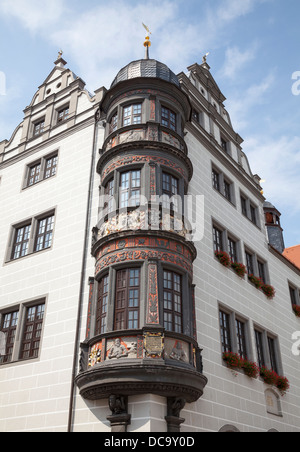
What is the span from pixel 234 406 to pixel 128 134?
10381 millimetres

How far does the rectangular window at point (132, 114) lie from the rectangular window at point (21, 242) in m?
6.14

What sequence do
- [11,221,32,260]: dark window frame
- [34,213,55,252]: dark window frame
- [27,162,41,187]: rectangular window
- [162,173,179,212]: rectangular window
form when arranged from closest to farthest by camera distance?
[162,173,179,212]: rectangular window → [34,213,55,252]: dark window frame → [11,221,32,260]: dark window frame → [27,162,41,187]: rectangular window

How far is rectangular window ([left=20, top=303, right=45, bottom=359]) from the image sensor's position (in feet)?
52.3

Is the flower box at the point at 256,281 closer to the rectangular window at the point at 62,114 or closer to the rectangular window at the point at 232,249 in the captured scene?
the rectangular window at the point at 232,249

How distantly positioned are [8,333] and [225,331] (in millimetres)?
8155

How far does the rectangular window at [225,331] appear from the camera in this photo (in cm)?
1729

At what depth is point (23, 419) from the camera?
47.8 feet

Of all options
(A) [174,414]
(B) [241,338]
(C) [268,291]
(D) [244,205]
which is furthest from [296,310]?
(A) [174,414]

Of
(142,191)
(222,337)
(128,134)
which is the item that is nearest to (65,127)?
(128,134)

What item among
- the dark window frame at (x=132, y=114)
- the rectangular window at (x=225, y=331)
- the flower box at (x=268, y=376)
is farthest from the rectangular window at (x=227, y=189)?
the flower box at (x=268, y=376)

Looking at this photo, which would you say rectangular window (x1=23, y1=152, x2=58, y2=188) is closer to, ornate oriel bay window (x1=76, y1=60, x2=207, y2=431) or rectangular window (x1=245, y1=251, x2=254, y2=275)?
ornate oriel bay window (x1=76, y1=60, x2=207, y2=431)

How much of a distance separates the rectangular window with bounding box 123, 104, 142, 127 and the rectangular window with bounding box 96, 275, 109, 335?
624cm

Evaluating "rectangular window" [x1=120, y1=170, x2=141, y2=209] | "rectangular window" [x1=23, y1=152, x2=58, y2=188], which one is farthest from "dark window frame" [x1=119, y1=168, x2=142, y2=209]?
"rectangular window" [x1=23, y1=152, x2=58, y2=188]

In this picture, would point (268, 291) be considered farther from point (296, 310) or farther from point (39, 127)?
point (39, 127)
